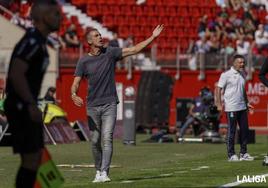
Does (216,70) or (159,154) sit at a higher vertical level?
(216,70)

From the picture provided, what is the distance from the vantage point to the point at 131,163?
19516 mm

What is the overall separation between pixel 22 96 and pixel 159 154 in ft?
42.2

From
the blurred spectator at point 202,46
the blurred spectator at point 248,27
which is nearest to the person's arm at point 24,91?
the blurred spectator at point 202,46

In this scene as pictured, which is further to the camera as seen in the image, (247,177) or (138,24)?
(138,24)

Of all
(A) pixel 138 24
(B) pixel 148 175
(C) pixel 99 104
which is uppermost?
(A) pixel 138 24

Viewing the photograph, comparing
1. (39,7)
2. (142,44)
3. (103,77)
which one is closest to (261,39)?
(103,77)

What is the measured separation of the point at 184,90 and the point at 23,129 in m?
28.3

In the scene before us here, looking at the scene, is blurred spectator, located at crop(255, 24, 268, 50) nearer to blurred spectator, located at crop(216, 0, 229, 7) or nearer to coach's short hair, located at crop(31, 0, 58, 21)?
blurred spectator, located at crop(216, 0, 229, 7)

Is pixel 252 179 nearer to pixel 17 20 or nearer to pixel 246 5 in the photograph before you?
pixel 17 20

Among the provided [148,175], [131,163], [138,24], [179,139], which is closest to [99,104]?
[148,175]

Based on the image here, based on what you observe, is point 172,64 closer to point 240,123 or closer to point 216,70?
point 216,70

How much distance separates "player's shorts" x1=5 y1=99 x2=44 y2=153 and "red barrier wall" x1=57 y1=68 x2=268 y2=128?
2612 centimetres

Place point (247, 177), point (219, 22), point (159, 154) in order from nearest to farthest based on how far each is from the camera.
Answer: point (247, 177) → point (159, 154) → point (219, 22)

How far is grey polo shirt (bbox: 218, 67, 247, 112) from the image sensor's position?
64.7 feet
